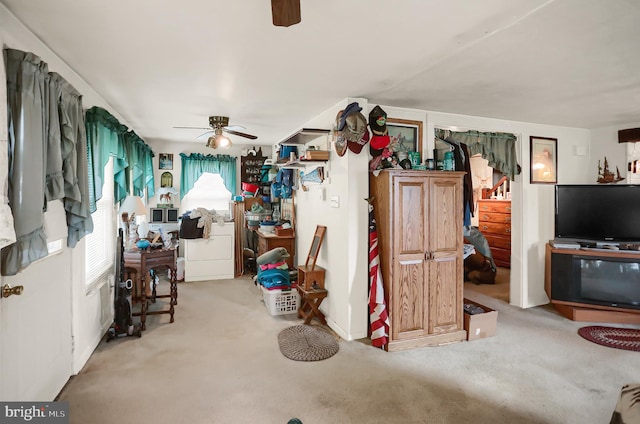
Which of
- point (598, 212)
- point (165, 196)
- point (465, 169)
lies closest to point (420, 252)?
point (465, 169)

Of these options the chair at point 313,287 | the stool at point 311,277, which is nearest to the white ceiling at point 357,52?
the chair at point 313,287

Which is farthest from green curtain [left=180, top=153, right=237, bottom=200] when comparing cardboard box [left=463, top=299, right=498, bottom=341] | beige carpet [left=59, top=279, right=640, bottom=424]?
cardboard box [left=463, top=299, right=498, bottom=341]

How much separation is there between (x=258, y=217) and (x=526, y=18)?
4.56m

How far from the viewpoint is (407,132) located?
11.6 feet

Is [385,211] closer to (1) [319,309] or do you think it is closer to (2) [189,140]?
(1) [319,309]

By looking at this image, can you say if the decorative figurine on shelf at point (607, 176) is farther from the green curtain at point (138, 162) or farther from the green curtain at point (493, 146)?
the green curtain at point (138, 162)

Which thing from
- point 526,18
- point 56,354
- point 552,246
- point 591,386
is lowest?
point 591,386

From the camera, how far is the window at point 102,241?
310cm

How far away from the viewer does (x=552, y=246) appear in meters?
4.08

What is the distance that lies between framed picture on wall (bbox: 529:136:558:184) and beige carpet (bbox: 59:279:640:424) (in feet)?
6.01

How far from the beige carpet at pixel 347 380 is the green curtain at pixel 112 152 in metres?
1.38

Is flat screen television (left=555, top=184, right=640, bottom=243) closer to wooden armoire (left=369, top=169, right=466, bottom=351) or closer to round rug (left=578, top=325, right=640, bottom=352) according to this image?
round rug (left=578, top=325, right=640, bottom=352)

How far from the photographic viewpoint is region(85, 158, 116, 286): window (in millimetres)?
3100

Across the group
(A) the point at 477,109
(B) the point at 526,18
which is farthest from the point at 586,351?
(B) the point at 526,18
